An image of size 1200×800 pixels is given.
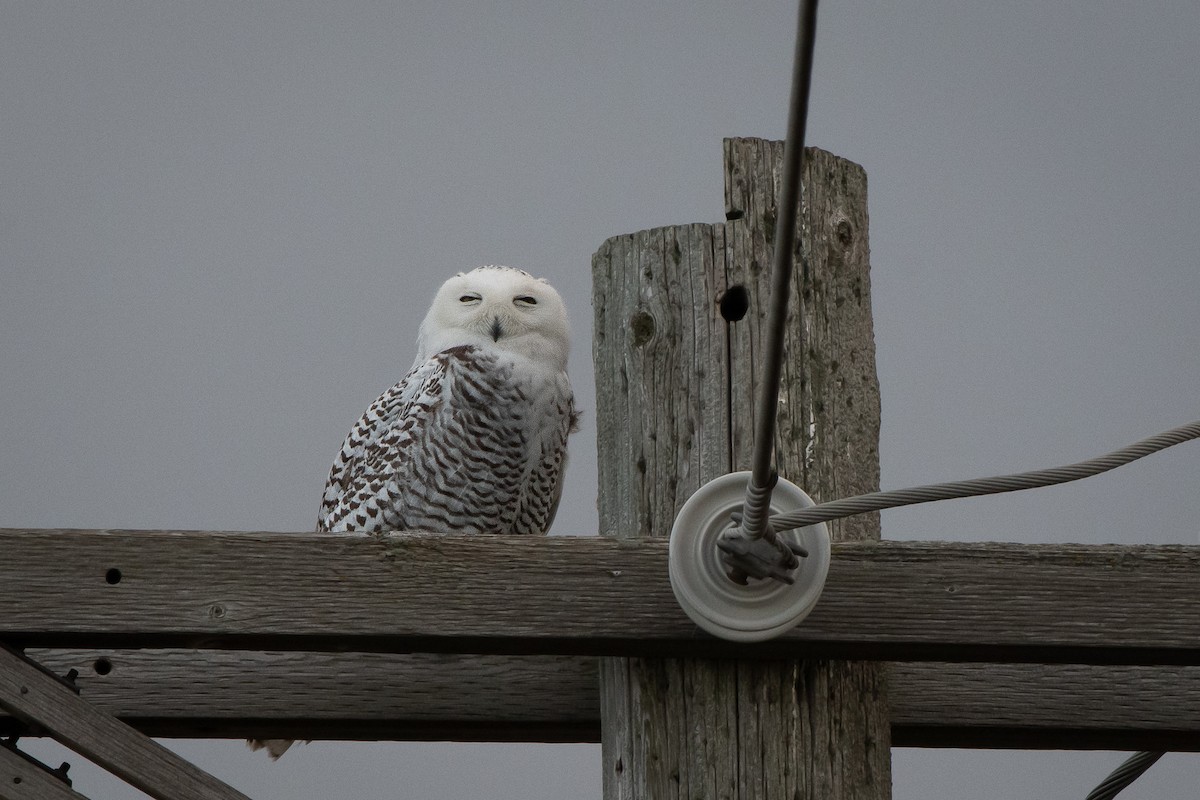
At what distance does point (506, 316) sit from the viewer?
410 centimetres

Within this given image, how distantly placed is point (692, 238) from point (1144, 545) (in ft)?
2.44

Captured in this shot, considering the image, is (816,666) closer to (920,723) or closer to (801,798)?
(801,798)

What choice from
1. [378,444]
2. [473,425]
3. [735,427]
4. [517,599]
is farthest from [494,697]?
[378,444]

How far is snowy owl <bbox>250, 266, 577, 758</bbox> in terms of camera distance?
13.2ft

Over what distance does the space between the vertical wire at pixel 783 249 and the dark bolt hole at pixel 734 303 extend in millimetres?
388

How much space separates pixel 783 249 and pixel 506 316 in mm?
2570

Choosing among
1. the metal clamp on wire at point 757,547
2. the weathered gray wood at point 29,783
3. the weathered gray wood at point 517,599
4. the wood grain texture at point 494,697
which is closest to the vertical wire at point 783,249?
the metal clamp on wire at point 757,547

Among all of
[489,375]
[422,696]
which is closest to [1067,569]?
[422,696]

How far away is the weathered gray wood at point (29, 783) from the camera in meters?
1.88

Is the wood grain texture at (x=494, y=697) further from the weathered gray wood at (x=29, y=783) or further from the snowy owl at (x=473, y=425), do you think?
the snowy owl at (x=473, y=425)

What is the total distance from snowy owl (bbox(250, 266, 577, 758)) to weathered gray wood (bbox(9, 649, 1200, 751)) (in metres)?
1.63

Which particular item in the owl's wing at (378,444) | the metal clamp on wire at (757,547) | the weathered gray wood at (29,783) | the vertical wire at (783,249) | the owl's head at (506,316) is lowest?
the weathered gray wood at (29,783)

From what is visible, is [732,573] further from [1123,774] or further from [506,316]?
[506,316]

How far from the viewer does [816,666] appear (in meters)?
1.96
